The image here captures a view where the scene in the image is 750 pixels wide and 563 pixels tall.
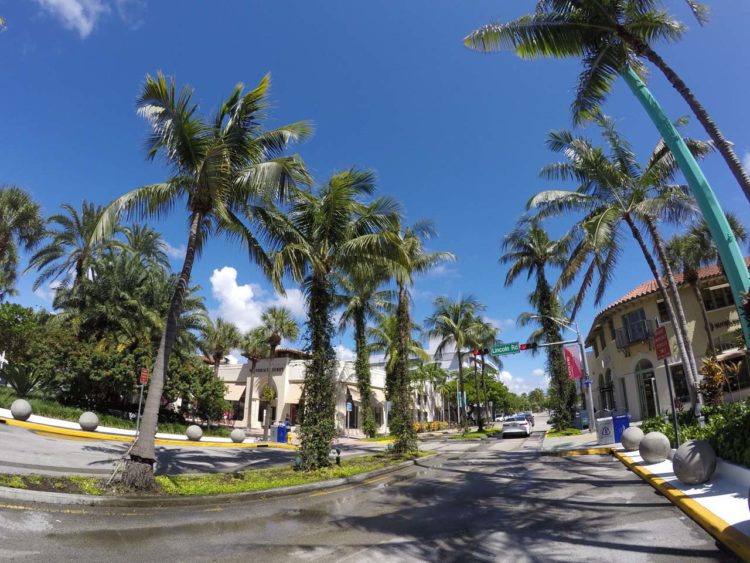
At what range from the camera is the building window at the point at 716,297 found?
27359 mm

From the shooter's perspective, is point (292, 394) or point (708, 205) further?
point (292, 394)

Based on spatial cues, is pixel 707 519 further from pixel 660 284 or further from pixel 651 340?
pixel 651 340

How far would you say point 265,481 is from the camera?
11438 millimetres

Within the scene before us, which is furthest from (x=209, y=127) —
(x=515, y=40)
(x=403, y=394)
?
(x=403, y=394)

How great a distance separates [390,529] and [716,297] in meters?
29.0

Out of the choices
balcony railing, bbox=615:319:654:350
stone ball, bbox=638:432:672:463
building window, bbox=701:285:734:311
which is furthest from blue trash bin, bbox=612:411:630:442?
building window, bbox=701:285:734:311

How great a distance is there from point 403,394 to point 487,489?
819 centimetres

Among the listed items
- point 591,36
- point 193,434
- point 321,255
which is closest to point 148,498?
point 321,255

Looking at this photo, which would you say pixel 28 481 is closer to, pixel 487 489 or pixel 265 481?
pixel 265 481

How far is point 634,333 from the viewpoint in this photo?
30.1 m

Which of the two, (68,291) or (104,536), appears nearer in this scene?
(104,536)

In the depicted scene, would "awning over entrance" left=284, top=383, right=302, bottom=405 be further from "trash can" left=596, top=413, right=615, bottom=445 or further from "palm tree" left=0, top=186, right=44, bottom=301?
"trash can" left=596, top=413, right=615, bottom=445

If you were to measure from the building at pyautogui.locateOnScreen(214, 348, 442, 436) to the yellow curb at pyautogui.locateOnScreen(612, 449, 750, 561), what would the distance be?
107ft

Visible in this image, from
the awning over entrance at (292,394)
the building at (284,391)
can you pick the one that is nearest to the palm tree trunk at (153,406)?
the building at (284,391)
